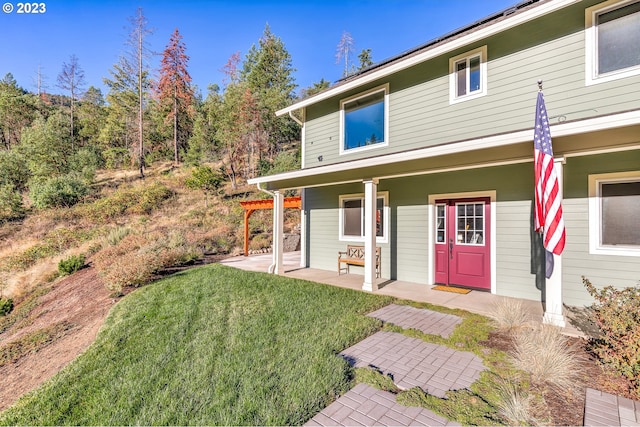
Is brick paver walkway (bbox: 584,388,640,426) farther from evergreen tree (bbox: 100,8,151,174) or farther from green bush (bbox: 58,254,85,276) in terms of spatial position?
evergreen tree (bbox: 100,8,151,174)

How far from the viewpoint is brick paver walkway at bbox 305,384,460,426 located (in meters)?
2.20

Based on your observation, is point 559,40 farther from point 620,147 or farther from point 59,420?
point 59,420

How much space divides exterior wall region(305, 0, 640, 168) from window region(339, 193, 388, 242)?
4.53 feet

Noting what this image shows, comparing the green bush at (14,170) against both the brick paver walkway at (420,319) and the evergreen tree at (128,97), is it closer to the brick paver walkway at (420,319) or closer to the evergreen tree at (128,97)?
the evergreen tree at (128,97)

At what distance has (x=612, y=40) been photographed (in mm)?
4445

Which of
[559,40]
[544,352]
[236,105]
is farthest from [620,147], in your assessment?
[236,105]

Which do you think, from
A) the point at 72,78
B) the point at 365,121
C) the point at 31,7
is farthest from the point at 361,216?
the point at 72,78

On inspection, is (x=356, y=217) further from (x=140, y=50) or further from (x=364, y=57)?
(x=140, y=50)

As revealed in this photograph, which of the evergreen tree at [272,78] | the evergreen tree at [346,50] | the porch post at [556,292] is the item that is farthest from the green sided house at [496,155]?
the evergreen tree at [346,50]

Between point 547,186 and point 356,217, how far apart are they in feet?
15.2

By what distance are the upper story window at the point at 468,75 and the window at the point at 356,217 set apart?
279 centimetres

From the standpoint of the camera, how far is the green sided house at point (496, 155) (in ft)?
14.1

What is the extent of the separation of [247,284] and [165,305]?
5.78 feet

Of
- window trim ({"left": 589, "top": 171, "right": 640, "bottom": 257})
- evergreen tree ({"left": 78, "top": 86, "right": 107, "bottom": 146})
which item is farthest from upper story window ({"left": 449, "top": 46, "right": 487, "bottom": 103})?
evergreen tree ({"left": 78, "top": 86, "right": 107, "bottom": 146})
